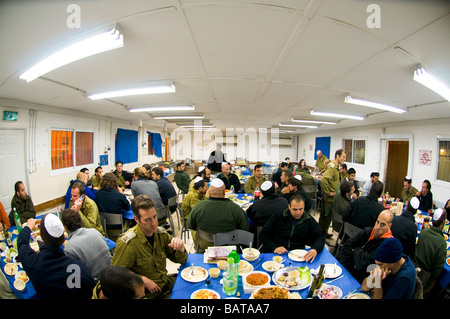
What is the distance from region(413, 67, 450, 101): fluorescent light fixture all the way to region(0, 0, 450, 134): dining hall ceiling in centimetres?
5

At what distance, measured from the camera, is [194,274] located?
6.51ft

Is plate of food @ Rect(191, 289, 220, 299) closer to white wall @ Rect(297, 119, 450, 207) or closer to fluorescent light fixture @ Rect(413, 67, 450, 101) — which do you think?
fluorescent light fixture @ Rect(413, 67, 450, 101)

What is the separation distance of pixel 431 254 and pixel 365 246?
0.75 metres

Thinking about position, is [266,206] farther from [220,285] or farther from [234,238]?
[220,285]

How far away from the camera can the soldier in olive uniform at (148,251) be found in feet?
6.31

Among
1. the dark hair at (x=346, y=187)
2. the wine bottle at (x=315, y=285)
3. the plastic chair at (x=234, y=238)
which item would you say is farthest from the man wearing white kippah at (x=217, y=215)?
the dark hair at (x=346, y=187)

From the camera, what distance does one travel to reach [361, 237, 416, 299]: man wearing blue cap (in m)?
1.67

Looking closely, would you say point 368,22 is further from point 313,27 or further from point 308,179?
point 308,179

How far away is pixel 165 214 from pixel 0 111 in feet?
12.3

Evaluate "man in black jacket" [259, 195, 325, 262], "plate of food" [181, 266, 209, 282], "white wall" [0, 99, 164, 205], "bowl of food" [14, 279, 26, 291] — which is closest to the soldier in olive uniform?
"plate of food" [181, 266, 209, 282]

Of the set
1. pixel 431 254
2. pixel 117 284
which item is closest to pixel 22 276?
pixel 117 284
